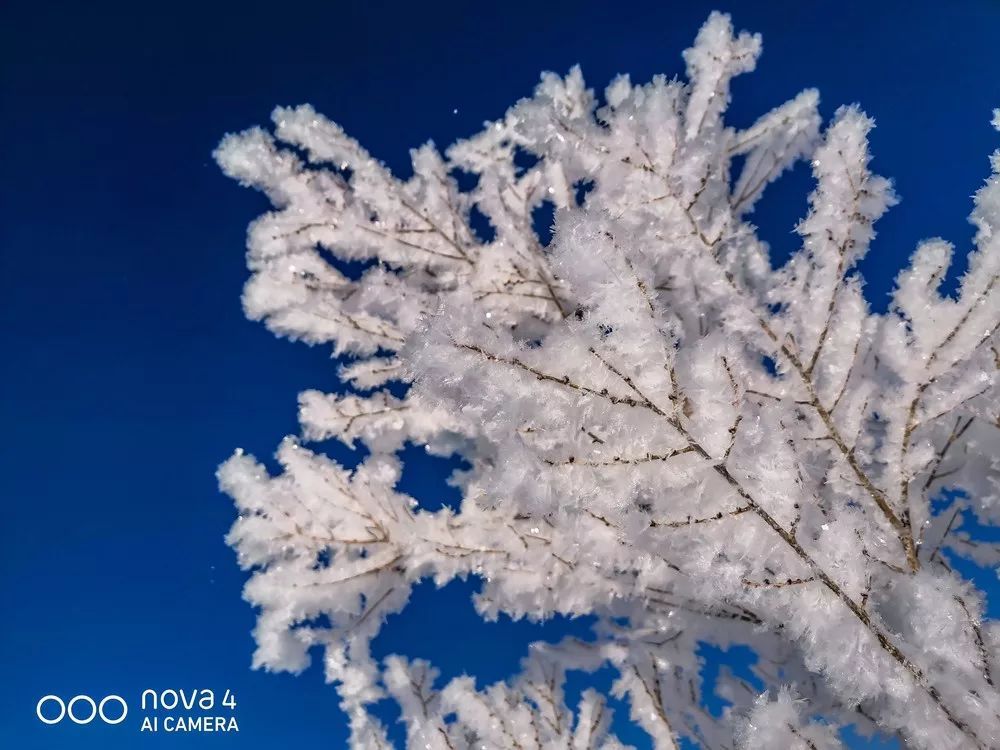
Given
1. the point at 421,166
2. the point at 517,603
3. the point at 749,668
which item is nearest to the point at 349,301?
the point at 421,166

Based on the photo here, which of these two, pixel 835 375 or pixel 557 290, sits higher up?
pixel 557 290

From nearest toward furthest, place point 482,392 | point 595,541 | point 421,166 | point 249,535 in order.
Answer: point 482,392
point 595,541
point 249,535
point 421,166

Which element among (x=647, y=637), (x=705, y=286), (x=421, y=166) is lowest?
(x=647, y=637)

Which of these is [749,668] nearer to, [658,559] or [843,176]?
[658,559]

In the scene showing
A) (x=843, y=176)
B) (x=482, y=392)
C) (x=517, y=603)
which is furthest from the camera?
(x=517, y=603)

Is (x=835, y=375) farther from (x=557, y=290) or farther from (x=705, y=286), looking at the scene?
(x=557, y=290)

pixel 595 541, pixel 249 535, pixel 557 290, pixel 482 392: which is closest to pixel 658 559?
pixel 595 541

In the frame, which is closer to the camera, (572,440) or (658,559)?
(572,440)
